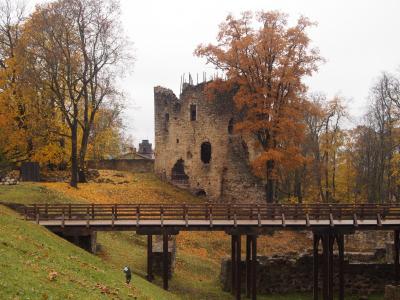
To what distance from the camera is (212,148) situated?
130 ft

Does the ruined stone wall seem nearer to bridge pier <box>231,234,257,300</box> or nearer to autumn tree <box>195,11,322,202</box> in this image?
autumn tree <box>195,11,322,202</box>

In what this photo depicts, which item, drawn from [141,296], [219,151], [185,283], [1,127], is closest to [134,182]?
[219,151]

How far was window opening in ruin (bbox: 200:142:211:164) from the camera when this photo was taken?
40469 mm

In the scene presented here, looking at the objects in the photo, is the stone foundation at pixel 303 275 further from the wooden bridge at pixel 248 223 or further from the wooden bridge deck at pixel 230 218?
the wooden bridge deck at pixel 230 218

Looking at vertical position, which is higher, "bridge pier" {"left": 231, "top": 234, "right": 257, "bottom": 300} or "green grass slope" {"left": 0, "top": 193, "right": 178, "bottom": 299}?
"green grass slope" {"left": 0, "top": 193, "right": 178, "bottom": 299}

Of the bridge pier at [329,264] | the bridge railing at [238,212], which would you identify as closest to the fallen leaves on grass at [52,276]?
the bridge railing at [238,212]

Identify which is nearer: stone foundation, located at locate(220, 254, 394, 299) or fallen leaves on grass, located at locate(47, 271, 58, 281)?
fallen leaves on grass, located at locate(47, 271, 58, 281)

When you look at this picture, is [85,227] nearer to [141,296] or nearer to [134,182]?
[141,296]

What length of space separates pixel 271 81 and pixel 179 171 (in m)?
12.3

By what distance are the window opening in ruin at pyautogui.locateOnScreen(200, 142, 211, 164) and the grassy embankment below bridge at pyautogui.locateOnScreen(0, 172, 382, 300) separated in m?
3.31

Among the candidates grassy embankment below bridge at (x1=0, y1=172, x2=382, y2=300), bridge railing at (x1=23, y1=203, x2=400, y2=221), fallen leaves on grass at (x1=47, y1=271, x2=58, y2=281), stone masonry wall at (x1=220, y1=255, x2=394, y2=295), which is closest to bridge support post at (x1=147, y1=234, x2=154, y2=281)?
grassy embankment below bridge at (x1=0, y1=172, x2=382, y2=300)

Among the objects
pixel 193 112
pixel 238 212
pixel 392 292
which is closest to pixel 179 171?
pixel 193 112

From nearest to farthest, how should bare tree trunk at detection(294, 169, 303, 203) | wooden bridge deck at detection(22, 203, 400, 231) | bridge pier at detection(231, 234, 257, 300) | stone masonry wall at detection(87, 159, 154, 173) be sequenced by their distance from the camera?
wooden bridge deck at detection(22, 203, 400, 231) → bridge pier at detection(231, 234, 257, 300) → bare tree trunk at detection(294, 169, 303, 203) → stone masonry wall at detection(87, 159, 154, 173)

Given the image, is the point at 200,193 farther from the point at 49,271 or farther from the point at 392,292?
the point at 49,271
